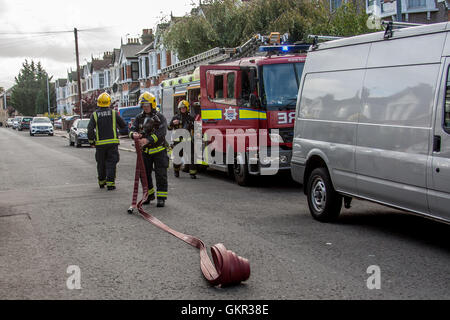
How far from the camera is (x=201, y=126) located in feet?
45.0

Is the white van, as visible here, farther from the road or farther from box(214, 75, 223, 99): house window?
box(214, 75, 223, 99): house window

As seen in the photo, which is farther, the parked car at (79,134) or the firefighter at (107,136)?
the parked car at (79,134)

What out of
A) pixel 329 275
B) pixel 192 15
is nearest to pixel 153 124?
pixel 329 275

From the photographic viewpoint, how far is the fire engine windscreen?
1185 cm

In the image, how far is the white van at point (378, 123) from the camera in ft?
19.7

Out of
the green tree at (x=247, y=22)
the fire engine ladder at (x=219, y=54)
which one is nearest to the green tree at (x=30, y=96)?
the green tree at (x=247, y=22)

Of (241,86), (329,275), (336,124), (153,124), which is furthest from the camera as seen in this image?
(241,86)

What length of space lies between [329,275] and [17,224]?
193 inches

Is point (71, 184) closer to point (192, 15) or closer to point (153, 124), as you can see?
point (153, 124)

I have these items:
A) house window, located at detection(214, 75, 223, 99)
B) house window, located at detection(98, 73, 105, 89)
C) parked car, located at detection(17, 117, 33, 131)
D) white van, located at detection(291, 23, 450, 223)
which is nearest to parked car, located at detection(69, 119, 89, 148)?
house window, located at detection(214, 75, 223, 99)

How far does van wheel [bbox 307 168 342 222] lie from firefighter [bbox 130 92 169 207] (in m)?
2.64

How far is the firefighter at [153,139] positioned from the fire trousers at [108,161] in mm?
2150

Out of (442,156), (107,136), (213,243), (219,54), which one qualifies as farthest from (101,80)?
(442,156)

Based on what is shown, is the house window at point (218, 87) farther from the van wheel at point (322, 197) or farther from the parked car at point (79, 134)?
the parked car at point (79, 134)
